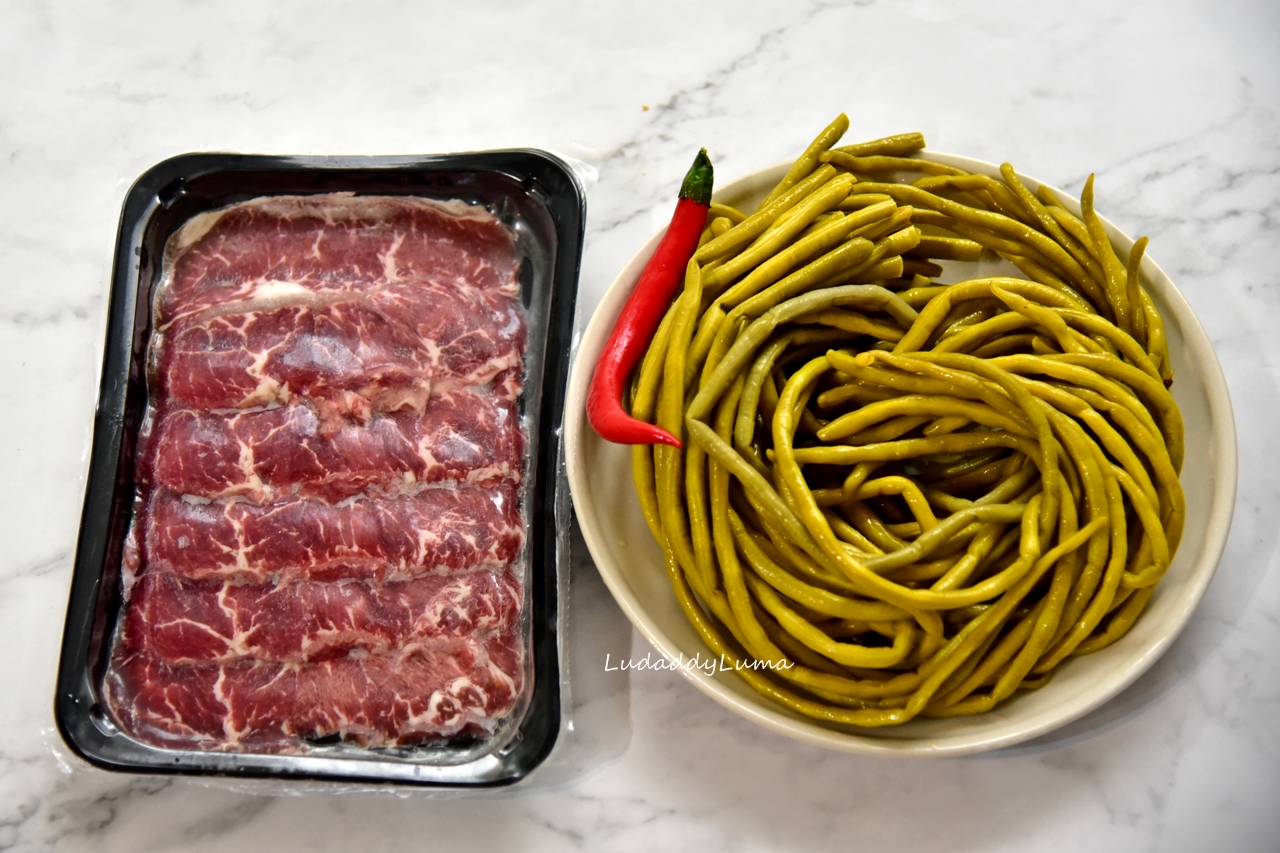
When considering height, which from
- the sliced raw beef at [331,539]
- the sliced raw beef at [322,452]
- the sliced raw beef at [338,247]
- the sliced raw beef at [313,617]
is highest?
the sliced raw beef at [338,247]

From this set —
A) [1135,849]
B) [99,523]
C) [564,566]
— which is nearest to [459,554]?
[564,566]

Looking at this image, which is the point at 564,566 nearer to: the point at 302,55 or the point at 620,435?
the point at 620,435

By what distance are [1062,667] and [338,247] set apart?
2108mm

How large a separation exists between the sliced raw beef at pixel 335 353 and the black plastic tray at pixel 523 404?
4.2 inches

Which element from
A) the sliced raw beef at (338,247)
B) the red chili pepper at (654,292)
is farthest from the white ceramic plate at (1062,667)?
the sliced raw beef at (338,247)

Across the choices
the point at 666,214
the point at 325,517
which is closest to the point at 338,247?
the point at 325,517

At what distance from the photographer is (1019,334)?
6.84ft

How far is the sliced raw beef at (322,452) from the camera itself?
2354 mm

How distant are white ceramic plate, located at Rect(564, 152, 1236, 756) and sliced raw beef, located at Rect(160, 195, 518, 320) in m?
0.53

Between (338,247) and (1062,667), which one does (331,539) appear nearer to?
(338,247)

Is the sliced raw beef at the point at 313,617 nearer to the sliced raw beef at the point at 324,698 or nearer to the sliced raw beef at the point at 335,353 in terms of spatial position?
the sliced raw beef at the point at 324,698

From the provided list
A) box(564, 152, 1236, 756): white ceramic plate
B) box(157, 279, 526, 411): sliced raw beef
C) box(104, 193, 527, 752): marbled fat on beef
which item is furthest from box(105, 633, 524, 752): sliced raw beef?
box(157, 279, 526, 411): sliced raw beef

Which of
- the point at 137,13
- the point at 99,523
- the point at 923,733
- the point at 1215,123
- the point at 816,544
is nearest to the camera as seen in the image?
the point at 816,544

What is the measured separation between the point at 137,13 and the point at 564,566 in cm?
233
